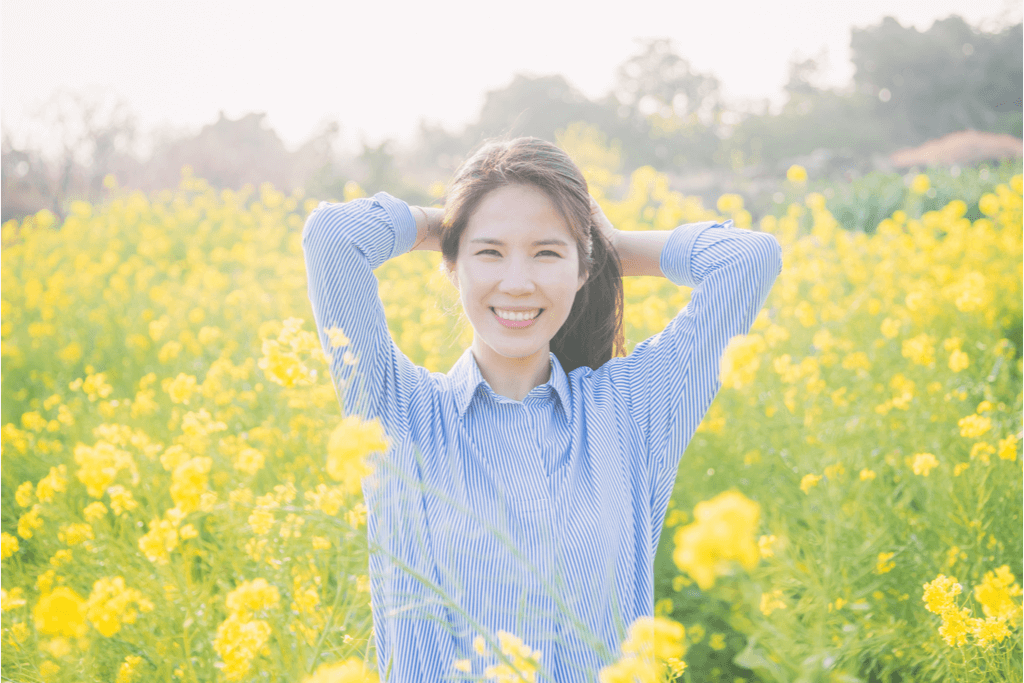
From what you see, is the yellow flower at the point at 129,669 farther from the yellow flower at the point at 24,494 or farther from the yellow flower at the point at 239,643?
the yellow flower at the point at 24,494

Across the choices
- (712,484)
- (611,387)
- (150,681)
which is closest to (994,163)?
(712,484)

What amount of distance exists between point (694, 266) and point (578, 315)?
0.95ft

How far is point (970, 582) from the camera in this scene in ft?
5.52

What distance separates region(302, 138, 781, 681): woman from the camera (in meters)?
1.12

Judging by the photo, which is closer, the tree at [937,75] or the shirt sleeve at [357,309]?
the shirt sleeve at [357,309]

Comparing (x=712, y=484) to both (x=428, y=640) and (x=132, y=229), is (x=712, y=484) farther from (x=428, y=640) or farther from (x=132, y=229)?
(x=132, y=229)

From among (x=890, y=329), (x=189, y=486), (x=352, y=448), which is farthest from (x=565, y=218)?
(x=890, y=329)

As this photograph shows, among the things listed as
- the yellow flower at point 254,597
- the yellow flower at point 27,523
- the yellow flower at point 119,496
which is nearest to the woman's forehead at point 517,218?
the yellow flower at point 254,597

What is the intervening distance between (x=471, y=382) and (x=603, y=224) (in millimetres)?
524

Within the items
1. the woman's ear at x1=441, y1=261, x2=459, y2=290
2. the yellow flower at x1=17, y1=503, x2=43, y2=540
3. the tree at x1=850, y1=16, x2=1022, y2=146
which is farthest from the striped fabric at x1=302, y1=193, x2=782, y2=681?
the tree at x1=850, y1=16, x2=1022, y2=146

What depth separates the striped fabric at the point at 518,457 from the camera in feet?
3.67

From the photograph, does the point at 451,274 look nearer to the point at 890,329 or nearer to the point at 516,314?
the point at 516,314

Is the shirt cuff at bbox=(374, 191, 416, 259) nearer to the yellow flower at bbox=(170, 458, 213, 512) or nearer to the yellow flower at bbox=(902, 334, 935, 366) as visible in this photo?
the yellow flower at bbox=(170, 458, 213, 512)

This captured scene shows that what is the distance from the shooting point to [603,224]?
62.1 inches
